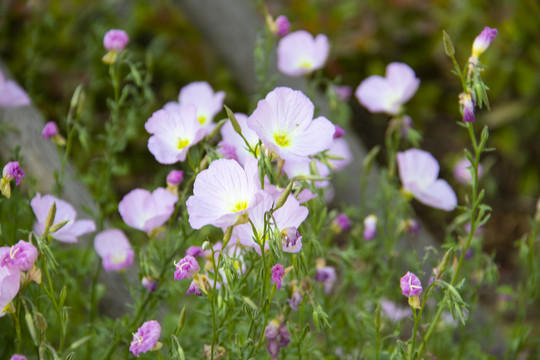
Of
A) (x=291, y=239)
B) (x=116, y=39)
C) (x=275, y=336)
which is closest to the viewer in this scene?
(x=291, y=239)

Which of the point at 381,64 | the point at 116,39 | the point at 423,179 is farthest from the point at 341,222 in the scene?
the point at 381,64

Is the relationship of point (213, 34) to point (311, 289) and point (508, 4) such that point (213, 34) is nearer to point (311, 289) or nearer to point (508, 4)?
point (508, 4)

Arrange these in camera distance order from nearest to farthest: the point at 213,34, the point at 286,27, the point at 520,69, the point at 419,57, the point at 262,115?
the point at 262,115 → the point at 286,27 → the point at 213,34 → the point at 520,69 → the point at 419,57

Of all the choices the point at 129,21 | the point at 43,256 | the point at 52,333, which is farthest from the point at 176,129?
the point at 129,21

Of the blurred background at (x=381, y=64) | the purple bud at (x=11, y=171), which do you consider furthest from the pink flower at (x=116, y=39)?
the blurred background at (x=381, y=64)

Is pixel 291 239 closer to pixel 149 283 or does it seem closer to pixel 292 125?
pixel 292 125

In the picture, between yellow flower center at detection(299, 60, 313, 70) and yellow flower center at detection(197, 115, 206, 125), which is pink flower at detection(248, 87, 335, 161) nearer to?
yellow flower center at detection(197, 115, 206, 125)
